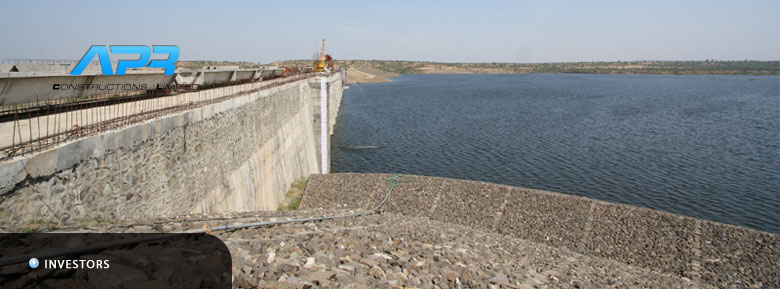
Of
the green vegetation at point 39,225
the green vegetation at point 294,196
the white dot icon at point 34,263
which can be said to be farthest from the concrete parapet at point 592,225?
the white dot icon at point 34,263

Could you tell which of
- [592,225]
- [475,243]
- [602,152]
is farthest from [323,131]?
[602,152]

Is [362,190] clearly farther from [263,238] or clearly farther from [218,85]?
[263,238]

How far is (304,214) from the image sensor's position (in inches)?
416

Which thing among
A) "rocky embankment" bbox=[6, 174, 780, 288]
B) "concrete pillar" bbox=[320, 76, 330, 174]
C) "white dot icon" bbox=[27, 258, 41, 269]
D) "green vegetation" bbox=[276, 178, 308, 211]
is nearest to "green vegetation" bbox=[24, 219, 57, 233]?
"rocky embankment" bbox=[6, 174, 780, 288]

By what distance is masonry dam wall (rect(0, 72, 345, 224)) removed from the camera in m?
5.86

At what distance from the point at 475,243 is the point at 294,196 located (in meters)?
10.2

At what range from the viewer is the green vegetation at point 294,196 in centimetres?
1802

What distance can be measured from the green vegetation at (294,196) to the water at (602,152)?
7.11 metres

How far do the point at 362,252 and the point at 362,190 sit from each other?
38.2 feet

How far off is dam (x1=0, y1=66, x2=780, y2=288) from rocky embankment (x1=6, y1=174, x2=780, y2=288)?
0.04m

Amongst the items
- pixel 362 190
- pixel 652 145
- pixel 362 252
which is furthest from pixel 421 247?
pixel 652 145

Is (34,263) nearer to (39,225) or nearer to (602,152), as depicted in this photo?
(39,225)

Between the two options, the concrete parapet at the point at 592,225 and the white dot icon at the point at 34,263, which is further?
the concrete parapet at the point at 592,225

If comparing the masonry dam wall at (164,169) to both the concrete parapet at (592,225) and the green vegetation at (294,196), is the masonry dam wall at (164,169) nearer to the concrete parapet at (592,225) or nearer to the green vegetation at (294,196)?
the green vegetation at (294,196)
